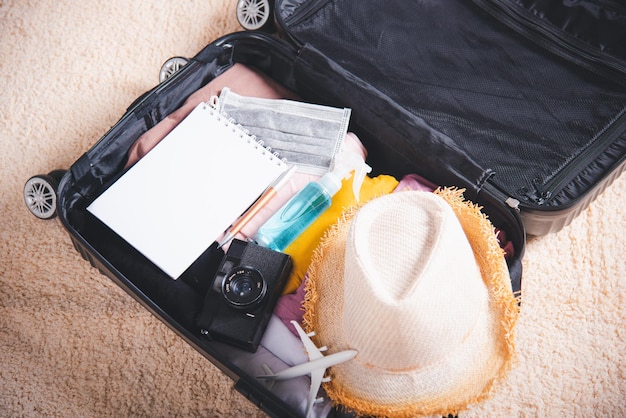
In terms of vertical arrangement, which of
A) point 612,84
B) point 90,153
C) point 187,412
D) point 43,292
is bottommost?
point 187,412

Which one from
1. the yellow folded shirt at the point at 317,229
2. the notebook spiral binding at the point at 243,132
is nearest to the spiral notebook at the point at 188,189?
the notebook spiral binding at the point at 243,132

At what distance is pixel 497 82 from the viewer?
3.13 feet

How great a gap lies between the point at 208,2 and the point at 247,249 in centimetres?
76

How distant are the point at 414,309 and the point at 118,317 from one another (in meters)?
0.69

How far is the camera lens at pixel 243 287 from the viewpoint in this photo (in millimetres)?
720

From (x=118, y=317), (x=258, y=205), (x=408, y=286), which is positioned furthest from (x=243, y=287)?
(x=118, y=317)

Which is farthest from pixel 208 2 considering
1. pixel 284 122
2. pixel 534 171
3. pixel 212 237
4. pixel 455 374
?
pixel 455 374

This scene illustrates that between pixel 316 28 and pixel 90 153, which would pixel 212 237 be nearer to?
pixel 90 153

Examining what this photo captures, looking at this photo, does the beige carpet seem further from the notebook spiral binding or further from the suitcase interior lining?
the notebook spiral binding

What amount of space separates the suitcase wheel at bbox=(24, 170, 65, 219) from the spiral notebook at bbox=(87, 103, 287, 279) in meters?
0.24

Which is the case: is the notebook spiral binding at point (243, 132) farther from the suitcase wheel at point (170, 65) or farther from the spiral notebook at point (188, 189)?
the suitcase wheel at point (170, 65)

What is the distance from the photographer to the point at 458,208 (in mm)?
705

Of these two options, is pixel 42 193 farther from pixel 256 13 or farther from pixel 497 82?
pixel 497 82

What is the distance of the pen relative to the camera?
812 millimetres
